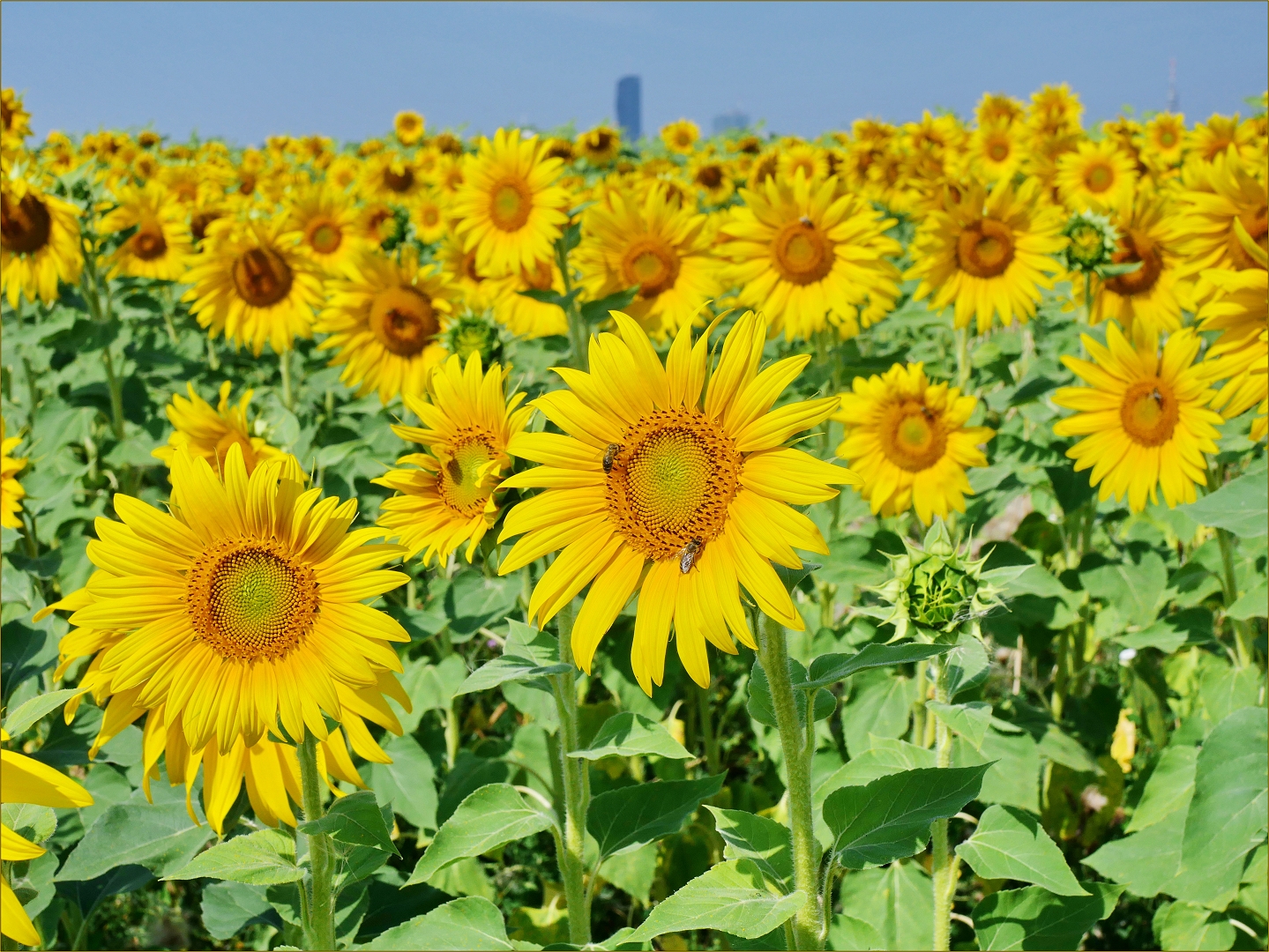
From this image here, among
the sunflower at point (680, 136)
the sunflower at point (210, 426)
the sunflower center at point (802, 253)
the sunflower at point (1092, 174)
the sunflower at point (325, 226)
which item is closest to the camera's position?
the sunflower at point (210, 426)

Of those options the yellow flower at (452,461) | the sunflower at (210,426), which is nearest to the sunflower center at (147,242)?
the sunflower at (210,426)

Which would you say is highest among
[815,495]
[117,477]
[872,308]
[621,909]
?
[872,308]

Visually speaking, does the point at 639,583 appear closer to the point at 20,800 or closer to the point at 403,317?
the point at 20,800

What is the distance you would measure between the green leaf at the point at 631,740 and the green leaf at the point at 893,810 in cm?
27

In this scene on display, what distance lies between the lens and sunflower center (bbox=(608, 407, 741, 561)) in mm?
1626

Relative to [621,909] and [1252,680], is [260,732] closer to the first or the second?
[621,909]

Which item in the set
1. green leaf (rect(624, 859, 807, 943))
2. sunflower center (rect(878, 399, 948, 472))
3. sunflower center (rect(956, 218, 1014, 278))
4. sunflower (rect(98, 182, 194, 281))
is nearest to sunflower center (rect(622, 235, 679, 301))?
sunflower center (rect(956, 218, 1014, 278))

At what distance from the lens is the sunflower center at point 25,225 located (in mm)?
4207

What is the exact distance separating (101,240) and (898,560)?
4103 millimetres

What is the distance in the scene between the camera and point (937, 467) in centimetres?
333

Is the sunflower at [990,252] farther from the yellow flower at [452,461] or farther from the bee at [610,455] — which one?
the bee at [610,455]

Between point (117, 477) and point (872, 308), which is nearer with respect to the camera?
point (872, 308)

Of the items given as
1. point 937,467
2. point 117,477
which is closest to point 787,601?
point 937,467

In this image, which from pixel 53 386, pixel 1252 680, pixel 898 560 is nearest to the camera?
pixel 898 560
